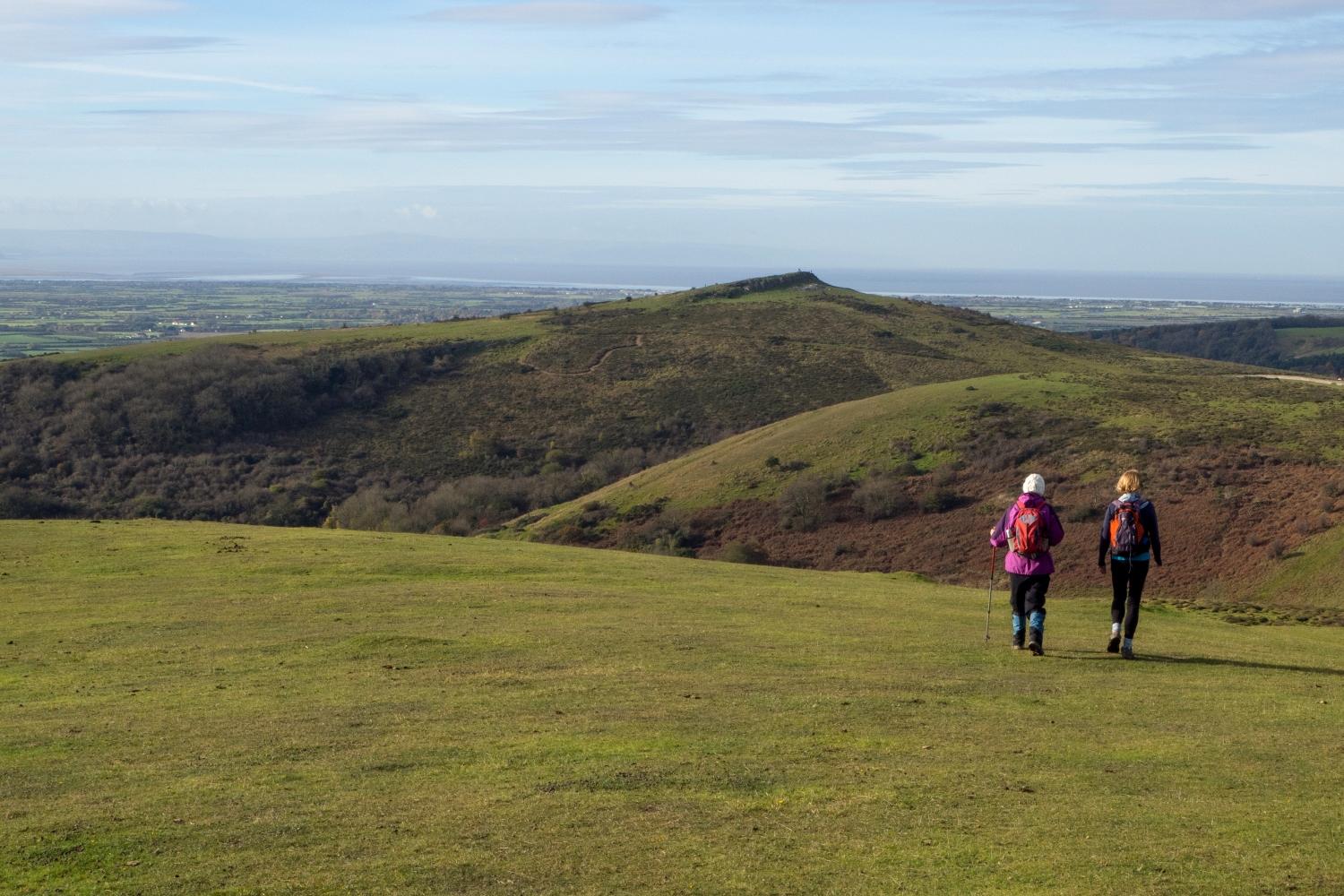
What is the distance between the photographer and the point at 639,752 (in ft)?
41.3

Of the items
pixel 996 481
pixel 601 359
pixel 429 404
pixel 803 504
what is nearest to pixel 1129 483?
pixel 996 481

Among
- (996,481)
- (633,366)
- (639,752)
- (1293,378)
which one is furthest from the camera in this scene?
(633,366)

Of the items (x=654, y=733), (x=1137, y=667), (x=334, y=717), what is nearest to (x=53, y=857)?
(x=334, y=717)

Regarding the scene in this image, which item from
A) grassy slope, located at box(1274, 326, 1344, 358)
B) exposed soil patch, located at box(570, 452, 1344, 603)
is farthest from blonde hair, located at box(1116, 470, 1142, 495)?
grassy slope, located at box(1274, 326, 1344, 358)

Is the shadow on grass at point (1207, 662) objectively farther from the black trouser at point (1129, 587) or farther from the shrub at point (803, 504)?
the shrub at point (803, 504)

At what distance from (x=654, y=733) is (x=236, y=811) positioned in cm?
447

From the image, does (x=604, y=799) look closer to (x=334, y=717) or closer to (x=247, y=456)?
(x=334, y=717)

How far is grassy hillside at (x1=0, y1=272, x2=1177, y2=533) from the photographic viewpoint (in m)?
78.9

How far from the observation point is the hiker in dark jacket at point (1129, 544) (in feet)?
59.5

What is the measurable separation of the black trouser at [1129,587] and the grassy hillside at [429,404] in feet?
171

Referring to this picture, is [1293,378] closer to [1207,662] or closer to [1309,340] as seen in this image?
[1207,662]

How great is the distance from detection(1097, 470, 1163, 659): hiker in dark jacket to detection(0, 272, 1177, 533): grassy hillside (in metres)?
52.1

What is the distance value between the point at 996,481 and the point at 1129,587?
135ft

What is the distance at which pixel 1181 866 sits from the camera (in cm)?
938
